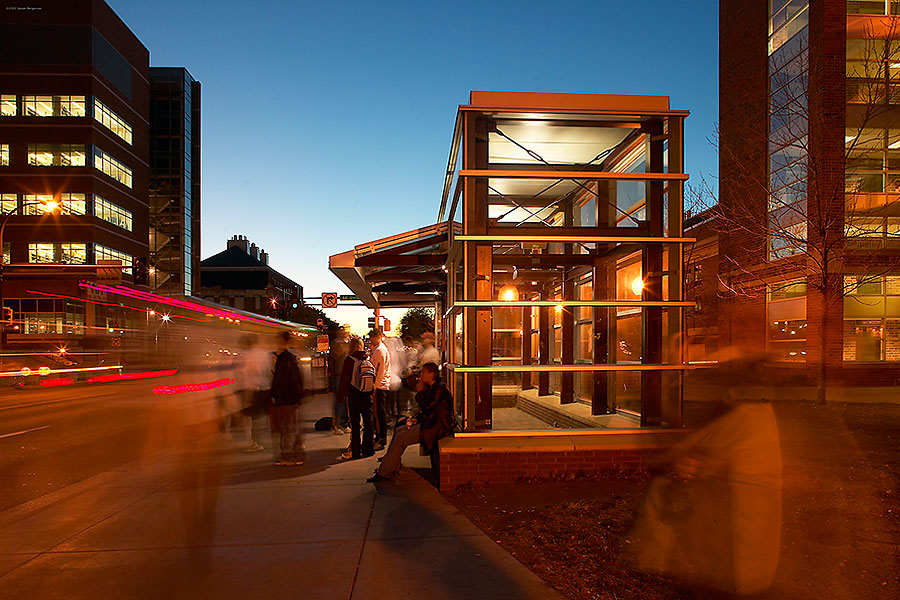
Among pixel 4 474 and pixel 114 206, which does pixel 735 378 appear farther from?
pixel 114 206

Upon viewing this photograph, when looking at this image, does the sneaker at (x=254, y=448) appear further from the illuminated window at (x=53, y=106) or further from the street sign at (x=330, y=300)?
the illuminated window at (x=53, y=106)

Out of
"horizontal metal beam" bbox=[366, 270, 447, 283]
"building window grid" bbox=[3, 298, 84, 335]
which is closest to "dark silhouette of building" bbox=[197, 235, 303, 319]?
"building window grid" bbox=[3, 298, 84, 335]

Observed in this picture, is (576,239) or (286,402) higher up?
(576,239)

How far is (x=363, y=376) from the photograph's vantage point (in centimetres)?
817

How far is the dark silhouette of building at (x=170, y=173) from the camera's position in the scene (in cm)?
7044

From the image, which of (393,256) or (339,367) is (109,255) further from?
(393,256)

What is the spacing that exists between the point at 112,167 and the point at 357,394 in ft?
159

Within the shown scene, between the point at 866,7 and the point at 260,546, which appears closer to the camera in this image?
the point at 260,546

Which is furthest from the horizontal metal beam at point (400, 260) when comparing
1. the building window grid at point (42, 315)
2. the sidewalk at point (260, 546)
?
the building window grid at point (42, 315)

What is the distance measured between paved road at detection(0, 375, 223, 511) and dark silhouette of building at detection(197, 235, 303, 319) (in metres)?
81.2

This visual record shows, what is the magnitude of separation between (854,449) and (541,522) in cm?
447

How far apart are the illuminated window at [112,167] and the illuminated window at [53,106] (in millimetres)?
3112

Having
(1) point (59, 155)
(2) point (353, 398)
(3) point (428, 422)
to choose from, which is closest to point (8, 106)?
(1) point (59, 155)

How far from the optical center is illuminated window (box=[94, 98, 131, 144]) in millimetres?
45656
